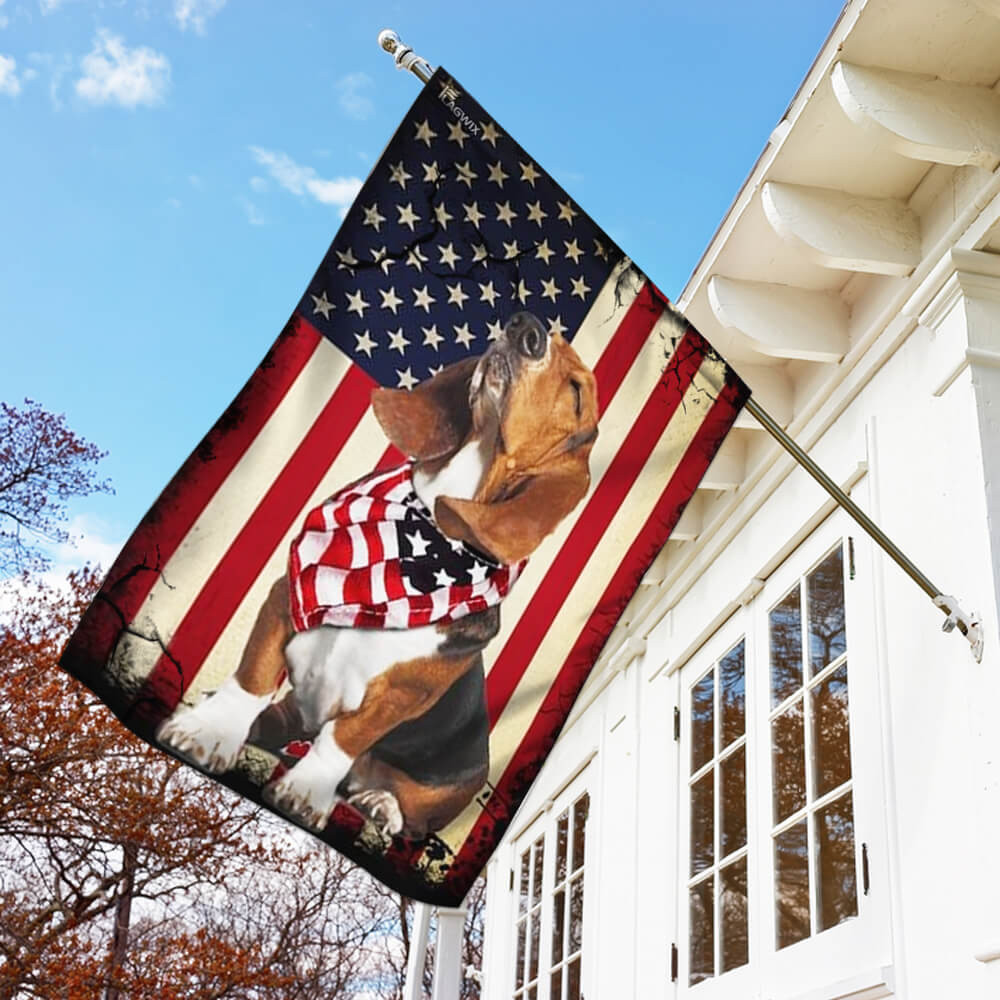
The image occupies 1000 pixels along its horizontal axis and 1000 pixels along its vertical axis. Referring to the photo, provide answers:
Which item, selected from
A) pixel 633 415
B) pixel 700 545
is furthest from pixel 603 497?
pixel 700 545

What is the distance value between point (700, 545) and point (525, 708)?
7.56 feet

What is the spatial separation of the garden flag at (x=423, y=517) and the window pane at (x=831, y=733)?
97cm

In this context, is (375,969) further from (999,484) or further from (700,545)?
(999,484)

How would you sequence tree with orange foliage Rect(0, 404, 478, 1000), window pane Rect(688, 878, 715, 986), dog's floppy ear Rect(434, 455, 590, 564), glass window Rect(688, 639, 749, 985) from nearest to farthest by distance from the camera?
dog's floppy ear Rect(434, 455, 590, 564)
glass window Rect(688, 639, 749, 985)
window pane Rect(688, 878, 715, 986)
tree with orange foliage Rect(0, 404, 478, 1000)

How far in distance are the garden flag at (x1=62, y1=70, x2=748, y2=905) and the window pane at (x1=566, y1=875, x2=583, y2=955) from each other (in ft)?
11.9

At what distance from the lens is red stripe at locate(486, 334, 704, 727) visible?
3.20m

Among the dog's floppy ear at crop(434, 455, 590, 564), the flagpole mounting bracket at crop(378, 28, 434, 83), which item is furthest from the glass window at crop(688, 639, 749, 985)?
the flagpole mounting bracket at crop(378, 28, 434, 83)

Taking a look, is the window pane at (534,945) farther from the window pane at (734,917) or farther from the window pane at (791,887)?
the window pane at (791,887)

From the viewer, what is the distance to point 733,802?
4555 mm

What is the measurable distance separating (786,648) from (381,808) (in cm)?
184

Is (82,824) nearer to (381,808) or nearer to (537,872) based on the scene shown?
(537,872)

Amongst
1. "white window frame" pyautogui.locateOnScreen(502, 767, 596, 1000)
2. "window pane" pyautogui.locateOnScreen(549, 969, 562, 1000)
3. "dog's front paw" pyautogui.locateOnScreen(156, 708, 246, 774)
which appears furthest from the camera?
"window pane" pyautogui.locateOnScreen(549, 969, 562, 1000)

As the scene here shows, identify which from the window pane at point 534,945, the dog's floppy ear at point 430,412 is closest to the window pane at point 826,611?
the dog's floppy ear at point 430,412

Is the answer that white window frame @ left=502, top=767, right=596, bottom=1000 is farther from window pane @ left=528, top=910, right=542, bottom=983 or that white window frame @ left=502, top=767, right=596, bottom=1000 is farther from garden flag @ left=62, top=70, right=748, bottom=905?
garden flag @ left=62, top=70, right=748, bottom=905
